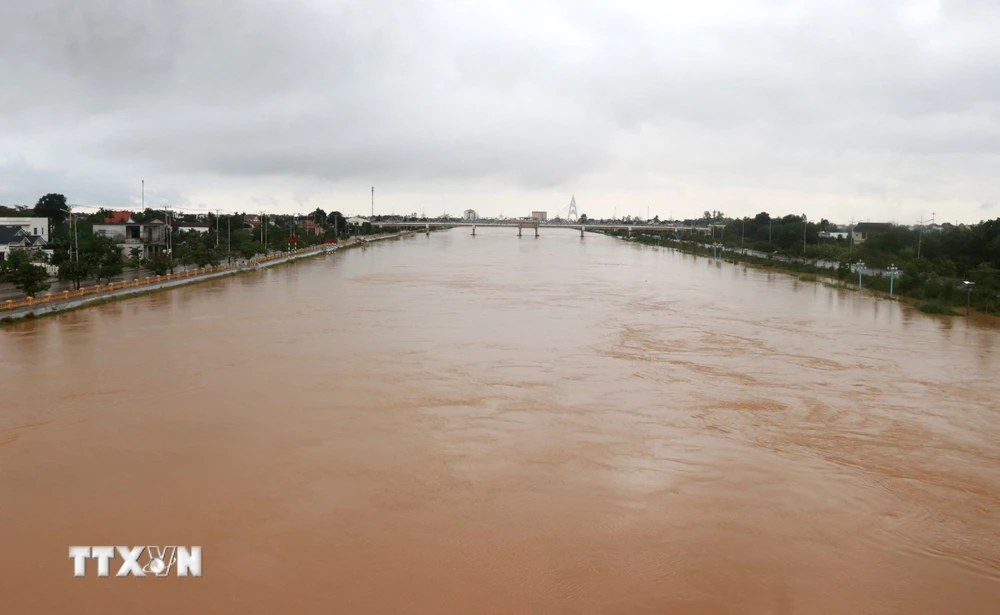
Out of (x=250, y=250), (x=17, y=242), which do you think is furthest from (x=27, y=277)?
(x=250, y=250)

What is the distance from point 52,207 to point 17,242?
1534cm

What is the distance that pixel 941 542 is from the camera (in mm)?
4141

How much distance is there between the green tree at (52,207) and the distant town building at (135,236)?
8.82 meters

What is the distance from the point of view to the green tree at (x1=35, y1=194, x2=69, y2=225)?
30.4 metres

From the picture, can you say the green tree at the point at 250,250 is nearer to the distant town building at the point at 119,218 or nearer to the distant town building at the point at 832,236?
the distant town building at the point at 119,218

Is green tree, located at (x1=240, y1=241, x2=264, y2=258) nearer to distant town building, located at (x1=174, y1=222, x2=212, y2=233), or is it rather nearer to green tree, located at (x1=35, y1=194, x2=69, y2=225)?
distant town building, located at (x1=174, y1=222, x2=212, y2=233)

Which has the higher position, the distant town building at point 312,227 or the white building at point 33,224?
the distant town building at point 312,227

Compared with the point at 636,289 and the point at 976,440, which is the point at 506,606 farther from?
the point at 636,289

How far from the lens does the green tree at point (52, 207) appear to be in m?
30.4

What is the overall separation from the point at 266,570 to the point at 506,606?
1.30 m

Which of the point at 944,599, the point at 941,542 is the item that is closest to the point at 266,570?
the point at 944,599

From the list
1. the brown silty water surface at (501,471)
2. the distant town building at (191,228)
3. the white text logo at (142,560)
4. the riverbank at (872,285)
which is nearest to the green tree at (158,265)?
the brown silty water surface at (501,471)

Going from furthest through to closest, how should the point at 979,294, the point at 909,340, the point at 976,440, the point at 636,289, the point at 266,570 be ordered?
the point at 636,289 < the point at 979,294 < the point at 909,340 < the point at 976,440 < the point at 266,570

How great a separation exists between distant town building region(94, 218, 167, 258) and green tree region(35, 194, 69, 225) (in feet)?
28.9
